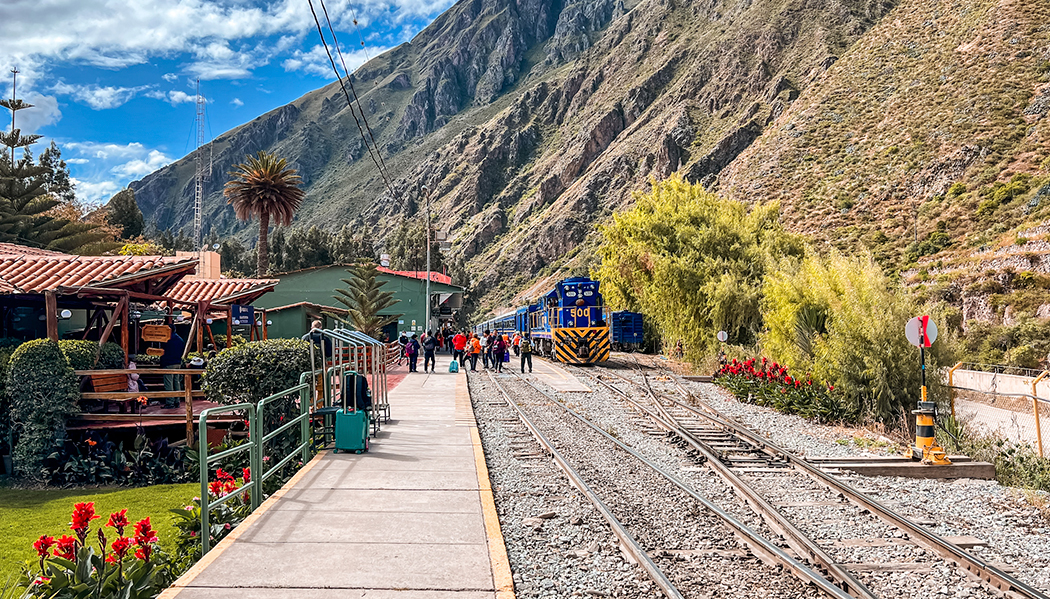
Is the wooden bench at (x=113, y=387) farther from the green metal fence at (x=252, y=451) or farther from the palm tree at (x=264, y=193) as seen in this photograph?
the palm tree at (x=264, y=193)

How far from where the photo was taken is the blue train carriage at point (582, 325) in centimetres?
3138

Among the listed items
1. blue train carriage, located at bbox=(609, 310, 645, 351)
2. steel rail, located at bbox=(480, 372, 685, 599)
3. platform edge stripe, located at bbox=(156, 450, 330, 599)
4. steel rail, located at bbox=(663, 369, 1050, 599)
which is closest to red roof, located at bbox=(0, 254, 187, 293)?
platform edge stripe, located at bbox=(156, 450, 330, 599)

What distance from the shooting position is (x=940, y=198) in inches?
2010

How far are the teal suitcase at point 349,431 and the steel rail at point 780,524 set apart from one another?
510cm

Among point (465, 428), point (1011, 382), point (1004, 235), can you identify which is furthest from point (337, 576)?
point (1004, 235)

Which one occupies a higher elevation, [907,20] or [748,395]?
[907,20]

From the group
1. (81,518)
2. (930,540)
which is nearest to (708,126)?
(930,540)

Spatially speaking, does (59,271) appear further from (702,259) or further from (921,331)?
(702,259)

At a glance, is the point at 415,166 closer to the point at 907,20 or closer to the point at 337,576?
the point at 907,20

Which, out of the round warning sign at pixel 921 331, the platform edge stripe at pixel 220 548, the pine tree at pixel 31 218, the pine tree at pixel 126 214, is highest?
the pine tree at pixel 126 214

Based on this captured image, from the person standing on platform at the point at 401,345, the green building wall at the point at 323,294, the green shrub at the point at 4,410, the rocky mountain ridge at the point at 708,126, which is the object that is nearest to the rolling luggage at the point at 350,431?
the green shrub at the point at 4,410

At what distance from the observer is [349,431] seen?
10.5 m

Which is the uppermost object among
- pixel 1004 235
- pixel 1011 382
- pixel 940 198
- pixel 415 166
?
pixel 415 166

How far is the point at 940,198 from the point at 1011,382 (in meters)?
32.6
